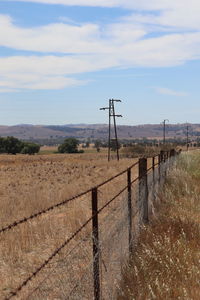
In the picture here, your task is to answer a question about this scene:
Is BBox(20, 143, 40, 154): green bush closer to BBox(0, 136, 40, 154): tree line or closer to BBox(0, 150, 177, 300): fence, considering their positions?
BBox(0, 136, 40, 154): tree line

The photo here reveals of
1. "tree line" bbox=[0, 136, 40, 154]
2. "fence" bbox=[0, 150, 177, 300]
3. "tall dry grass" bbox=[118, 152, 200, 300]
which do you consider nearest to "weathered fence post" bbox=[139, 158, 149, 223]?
"fence" bbox=[0, 150, 177, 300]

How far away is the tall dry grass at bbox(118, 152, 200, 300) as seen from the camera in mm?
5812

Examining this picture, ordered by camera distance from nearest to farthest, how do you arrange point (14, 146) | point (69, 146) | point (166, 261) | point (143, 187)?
point (166, 261), point (143, 187), point (14, 146), point (69, 146)

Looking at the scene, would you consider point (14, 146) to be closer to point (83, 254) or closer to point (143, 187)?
point (143, 187)

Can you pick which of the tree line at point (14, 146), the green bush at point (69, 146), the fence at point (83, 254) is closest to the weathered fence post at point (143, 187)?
the fence at point (83, 254)

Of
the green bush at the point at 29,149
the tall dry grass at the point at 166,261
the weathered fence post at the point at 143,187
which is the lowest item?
the green bush at the point at 29,149

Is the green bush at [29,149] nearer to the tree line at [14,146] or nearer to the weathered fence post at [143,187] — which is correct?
the tree line at [14,146]

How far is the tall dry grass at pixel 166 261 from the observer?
581 centimetres

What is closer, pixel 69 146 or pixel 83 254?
pixel 83 254

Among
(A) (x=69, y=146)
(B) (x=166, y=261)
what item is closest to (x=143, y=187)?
(B) (x=166, y=261)

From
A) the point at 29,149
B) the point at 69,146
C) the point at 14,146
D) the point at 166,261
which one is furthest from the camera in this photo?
the point at 69,146

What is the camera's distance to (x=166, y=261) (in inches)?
276

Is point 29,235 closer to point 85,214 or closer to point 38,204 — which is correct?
point 85,214

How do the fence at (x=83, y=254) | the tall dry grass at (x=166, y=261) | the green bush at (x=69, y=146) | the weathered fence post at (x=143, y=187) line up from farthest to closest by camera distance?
the green bush at (x=69, y=146)
the weathered fence post at (x=143, y=187)
the tall dry grass at (x=166, y=261)
the fence at (x=83, y=254)
